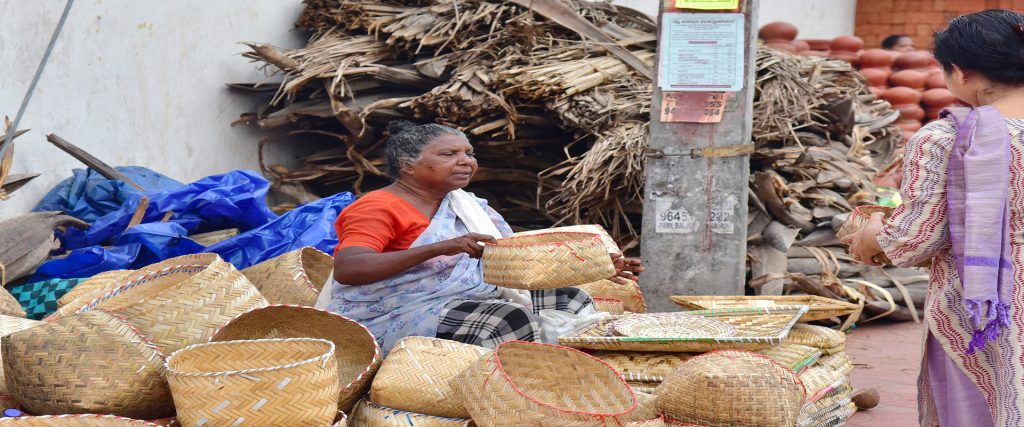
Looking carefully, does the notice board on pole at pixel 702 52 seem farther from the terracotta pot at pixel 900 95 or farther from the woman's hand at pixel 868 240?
the terracotta pot at pixel 900 95

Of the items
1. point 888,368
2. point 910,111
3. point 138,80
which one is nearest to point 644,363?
point 888,368

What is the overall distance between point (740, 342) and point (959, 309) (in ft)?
3.27

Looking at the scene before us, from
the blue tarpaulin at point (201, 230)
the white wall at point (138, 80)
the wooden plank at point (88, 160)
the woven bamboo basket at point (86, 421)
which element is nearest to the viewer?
the woven bamboo basket at point (86, 421)

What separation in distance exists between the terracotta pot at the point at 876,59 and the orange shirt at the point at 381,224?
894 cm

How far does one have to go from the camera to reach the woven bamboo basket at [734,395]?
10.5 ft

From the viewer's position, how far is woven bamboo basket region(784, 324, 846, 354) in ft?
13.4

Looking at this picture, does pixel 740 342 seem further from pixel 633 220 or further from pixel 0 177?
pixel 0 177

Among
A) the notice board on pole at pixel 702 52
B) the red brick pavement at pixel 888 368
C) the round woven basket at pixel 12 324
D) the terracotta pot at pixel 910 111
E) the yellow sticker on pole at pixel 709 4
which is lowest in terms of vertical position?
the red brick pavement at pixel 888 368

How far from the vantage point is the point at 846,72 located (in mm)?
7469

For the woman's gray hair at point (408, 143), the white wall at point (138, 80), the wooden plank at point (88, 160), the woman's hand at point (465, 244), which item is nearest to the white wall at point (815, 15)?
the white wall at point (138, 80)

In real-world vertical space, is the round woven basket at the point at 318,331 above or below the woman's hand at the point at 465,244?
below

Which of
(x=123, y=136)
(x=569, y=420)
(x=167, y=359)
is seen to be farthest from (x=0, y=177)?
(x=569, y=420)

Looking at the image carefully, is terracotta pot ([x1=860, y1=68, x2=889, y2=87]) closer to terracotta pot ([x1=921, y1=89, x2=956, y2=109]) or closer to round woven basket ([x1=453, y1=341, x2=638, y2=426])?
terracotta pot ([x1=921, y1=89, x2=956, y2=109])

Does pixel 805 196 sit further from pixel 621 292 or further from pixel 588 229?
pixel 588 229
